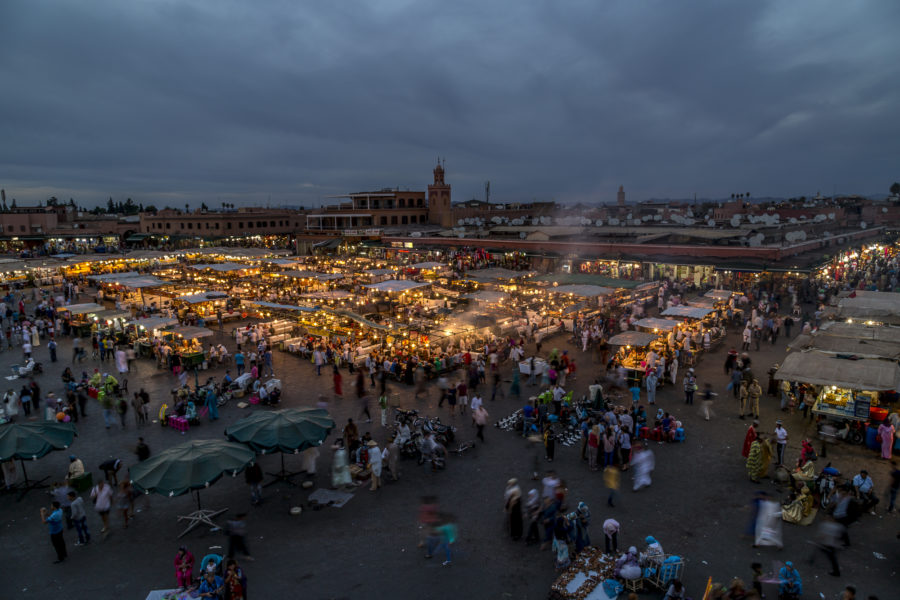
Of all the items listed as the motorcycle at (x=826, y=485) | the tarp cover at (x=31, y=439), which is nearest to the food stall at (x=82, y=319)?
the tarp cover at (x=31, y=439)

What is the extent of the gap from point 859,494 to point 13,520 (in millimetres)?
14687

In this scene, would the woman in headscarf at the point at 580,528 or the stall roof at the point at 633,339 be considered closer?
the woman in headscarf at the point at 580,528

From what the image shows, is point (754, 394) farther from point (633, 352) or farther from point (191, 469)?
point (191, 469)

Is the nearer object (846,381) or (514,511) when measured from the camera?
(514,511)

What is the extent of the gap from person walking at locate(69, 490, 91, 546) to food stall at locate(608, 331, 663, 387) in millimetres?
13389

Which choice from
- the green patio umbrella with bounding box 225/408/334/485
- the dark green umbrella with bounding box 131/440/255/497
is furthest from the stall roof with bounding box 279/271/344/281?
the dark green umbrella with bounding box 131/440/255/497

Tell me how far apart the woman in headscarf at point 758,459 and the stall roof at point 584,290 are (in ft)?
43.4

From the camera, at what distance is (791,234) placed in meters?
31.2

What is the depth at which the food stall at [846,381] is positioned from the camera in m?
11.0

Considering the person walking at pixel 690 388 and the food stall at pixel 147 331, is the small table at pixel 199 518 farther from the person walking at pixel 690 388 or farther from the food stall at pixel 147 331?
the food stall at pixel 147 331

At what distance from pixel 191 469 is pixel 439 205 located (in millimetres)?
54929

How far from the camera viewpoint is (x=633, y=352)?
656 inches

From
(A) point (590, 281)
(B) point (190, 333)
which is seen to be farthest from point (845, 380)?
(B) point (190, 333)

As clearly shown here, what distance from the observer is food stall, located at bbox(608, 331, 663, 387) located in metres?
15.3
